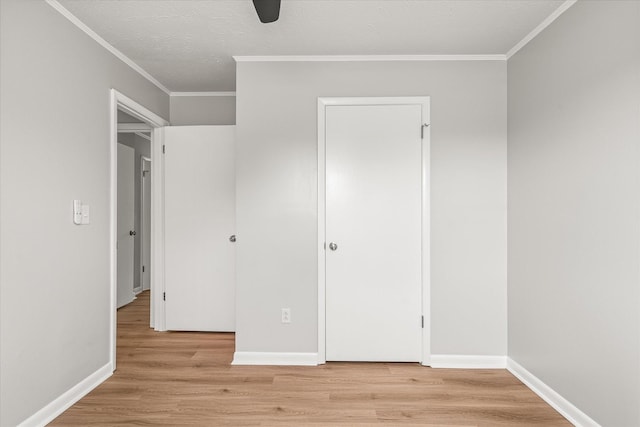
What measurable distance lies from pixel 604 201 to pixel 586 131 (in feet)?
1.34

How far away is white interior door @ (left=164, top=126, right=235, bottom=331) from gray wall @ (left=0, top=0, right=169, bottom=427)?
0.99 meters

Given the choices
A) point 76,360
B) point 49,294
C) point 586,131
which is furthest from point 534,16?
point 76,360

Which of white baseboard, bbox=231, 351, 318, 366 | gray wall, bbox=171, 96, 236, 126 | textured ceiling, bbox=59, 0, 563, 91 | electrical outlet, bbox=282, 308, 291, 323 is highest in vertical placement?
textured ceiling, bbox=59, 0, 563, 91

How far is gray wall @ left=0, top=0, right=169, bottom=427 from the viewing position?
192 cm

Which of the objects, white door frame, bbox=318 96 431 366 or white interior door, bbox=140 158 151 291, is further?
white interior door, bbox=140 158 151 291

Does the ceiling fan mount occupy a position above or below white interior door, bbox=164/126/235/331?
above

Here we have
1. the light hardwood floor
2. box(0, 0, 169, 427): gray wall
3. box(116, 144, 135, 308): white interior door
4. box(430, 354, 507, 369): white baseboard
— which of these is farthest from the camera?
box(116, 144, 135, 308): white interior door

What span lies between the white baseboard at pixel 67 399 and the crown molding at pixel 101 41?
234 cm

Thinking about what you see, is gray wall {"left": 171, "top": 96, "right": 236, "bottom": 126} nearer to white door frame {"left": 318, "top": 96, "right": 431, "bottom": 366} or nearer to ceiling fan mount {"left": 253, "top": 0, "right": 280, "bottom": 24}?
white door frame {"left": 318, "top": 96, "right": 431, "bottom": 366}

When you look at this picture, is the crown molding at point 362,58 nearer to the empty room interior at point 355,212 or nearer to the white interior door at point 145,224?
the empty room interior at point 355,212

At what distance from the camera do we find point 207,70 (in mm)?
3334

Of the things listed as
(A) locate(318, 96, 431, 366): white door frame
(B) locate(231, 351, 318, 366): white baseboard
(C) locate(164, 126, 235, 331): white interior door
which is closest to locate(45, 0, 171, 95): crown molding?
(C) locate(164, 126, 235, 331): white interior door

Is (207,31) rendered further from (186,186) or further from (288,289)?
(288,289)

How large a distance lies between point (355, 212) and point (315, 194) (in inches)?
13.9
